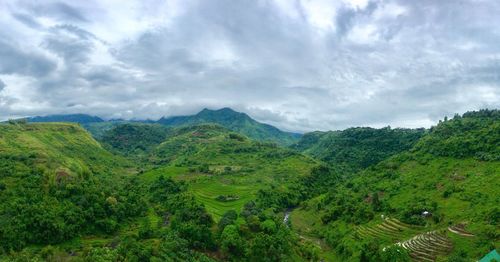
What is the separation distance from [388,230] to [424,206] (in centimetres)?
1027

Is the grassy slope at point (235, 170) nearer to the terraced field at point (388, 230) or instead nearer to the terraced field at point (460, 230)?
the terraced field at point (388, 230)

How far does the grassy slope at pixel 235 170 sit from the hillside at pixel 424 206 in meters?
19.6

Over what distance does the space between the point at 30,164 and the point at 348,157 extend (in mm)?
146084

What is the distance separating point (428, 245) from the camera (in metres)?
65.3

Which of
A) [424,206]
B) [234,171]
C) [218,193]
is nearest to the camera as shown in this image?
[424,206]

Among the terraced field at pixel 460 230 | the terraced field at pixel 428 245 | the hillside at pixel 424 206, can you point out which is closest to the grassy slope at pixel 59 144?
the hillside at pixel 424 206

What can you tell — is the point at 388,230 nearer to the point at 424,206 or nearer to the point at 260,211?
the point at 424,206

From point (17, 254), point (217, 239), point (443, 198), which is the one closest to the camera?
point (17, 254)

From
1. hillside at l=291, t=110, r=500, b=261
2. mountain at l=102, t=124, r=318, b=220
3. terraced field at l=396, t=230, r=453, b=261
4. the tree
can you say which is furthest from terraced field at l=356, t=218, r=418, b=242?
mountain at l=102, t=124, r=318, b=220

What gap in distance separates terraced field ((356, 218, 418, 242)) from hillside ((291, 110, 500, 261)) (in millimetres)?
176

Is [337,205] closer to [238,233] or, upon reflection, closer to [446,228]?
[446,228]

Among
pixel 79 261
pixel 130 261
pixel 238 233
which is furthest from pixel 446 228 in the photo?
pixel 79 261

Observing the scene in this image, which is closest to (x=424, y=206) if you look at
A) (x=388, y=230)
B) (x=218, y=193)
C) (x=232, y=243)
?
(x=388, y=230)

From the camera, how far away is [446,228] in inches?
2793
